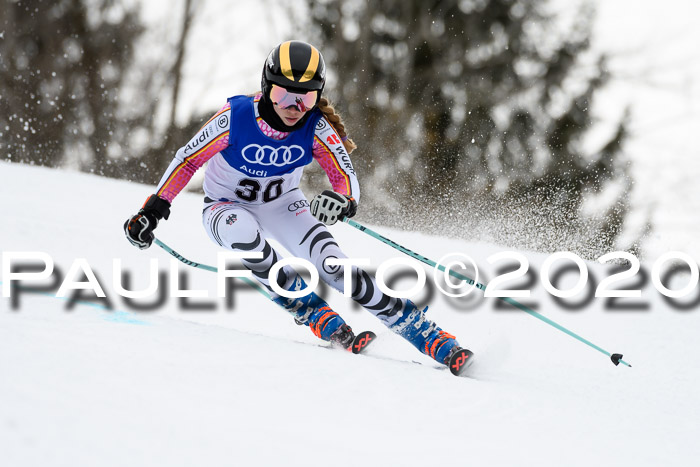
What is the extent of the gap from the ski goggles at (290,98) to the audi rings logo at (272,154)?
23 cm

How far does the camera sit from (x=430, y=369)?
118 inches

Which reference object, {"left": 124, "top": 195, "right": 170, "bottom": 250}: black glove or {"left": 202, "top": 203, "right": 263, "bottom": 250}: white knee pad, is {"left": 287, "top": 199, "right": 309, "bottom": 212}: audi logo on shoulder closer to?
{"left": 202, "top": 203, "right": 263, "bottom": 250}: white knee pad

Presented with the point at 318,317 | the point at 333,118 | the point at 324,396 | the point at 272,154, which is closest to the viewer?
the point at 324,396

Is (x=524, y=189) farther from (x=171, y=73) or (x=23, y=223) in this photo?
(x=23, y=223)

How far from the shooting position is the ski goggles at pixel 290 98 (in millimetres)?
3143

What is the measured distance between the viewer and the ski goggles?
10.3 ft

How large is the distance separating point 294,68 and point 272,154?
0.43 metres

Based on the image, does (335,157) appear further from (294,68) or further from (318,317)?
(318,317)

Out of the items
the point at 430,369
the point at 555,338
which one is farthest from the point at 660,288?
the point at 430,369

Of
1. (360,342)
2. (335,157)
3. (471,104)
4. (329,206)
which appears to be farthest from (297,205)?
(471,104)

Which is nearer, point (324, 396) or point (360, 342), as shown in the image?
point (324, 396)

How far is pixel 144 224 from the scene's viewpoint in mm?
3230

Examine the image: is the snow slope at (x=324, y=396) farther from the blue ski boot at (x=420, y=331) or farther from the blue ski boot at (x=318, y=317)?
the blue ski boot at (x=318, y=317)

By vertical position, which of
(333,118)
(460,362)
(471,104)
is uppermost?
(333,118)
